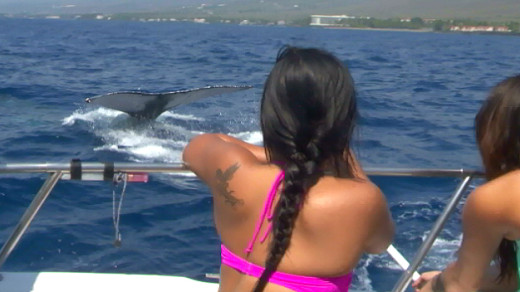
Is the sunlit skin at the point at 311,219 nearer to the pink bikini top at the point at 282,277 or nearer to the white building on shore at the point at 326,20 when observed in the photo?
the pink bikini top at the point at 282,277

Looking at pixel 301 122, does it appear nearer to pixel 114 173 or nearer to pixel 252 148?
pixel 252 148

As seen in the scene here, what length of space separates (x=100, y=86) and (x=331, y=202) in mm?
15726

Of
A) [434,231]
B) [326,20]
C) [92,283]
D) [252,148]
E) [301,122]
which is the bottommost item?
[326,20]

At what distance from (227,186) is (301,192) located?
0.65ft

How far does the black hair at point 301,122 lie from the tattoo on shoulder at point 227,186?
0.11 metres

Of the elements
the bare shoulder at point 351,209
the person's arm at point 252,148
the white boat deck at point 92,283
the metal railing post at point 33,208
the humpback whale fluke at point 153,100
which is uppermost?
the person's arm at point 252,148

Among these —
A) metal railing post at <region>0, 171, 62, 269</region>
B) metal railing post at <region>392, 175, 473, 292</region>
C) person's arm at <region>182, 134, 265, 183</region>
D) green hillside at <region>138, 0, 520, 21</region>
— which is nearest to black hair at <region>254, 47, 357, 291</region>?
person's arm at <region>182, 134, 265, 183</region>

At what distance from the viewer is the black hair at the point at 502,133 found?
2.23 metres

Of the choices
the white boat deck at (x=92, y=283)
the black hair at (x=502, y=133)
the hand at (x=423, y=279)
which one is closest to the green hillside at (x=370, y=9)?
the white boat deck at (x=92, y=283)

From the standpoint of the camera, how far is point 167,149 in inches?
383

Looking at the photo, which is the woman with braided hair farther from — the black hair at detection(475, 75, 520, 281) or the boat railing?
the boat railing

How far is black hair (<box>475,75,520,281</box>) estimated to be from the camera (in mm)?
2232

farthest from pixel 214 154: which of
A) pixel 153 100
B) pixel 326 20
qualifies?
pixel 326 20

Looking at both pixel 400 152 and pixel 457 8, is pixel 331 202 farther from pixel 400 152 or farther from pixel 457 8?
pixel 457 8
